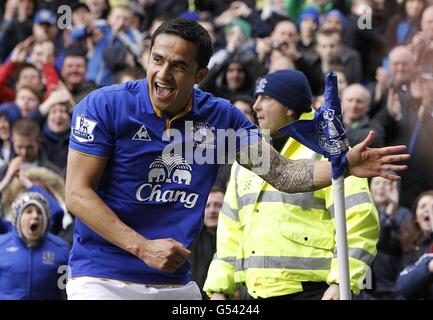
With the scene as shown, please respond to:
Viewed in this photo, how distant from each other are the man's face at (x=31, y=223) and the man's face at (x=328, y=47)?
4377 millimetres

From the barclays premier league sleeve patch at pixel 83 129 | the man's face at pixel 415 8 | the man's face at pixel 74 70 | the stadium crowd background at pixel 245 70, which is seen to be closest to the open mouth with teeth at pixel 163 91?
the barclays premier league sleeve patch at pixel 83 129

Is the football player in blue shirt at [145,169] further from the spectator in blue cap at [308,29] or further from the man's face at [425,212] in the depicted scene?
the spectator in blue cap at [308,29]

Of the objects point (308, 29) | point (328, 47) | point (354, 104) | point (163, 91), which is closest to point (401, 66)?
point (354, 104)

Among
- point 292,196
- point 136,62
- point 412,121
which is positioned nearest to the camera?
point 292,196

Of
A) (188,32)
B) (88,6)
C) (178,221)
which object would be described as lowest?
(178,221)

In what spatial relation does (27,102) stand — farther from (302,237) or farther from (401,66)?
(302,237)

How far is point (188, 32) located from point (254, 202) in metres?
1.87

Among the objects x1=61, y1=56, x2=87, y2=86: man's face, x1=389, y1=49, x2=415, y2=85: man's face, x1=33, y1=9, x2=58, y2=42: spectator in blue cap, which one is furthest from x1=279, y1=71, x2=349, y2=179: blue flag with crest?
x1=33, y1=9, x2=58, y2=42: spectator in blue cap

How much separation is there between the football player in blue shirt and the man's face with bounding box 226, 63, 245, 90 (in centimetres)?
652

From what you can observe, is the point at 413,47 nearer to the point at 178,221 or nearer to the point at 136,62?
the point at 136,62

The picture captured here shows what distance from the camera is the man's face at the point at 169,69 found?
20.3 feet

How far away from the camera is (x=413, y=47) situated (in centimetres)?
1219
